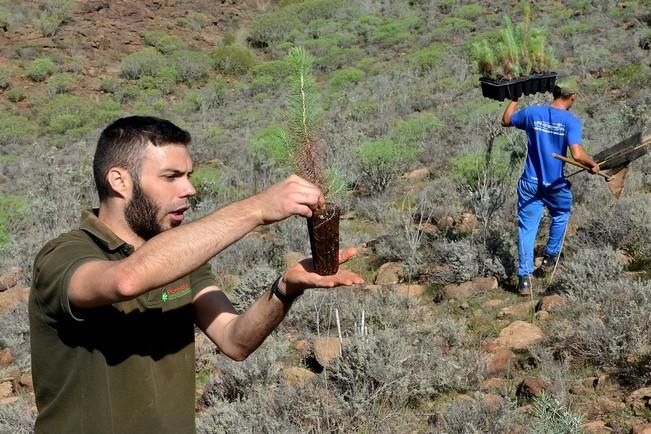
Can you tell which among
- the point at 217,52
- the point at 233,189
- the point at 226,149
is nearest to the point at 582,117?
the point at 233,189

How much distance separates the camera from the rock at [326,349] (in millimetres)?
3960

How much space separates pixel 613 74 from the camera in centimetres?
1247

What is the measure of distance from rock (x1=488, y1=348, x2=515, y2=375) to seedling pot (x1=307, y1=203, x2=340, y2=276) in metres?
2.35

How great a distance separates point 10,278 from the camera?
21.2 ft

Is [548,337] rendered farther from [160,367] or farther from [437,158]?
[437,158]

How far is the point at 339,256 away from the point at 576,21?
19532 millimetres

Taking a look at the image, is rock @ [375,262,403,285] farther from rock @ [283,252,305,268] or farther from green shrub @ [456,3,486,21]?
green shrub @ [456,3,486,21]

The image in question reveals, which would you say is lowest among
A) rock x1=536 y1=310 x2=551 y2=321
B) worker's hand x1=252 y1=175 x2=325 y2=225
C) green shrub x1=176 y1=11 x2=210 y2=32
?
rock x1=536 y1=310 x2=551 y2=321

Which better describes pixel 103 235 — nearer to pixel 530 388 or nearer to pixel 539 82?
pixel 530 388

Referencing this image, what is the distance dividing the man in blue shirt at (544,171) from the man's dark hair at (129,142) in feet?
12.4

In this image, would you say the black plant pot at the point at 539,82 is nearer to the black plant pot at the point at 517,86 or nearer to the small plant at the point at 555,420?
the black plant pot at the point at 517,86

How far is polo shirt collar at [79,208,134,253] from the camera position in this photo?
1.78 m

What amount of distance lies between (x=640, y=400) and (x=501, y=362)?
83 cm

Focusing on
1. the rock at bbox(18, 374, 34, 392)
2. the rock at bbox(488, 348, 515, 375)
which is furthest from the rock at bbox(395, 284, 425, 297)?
the rock at bbox(18, 374, 34, 392)
